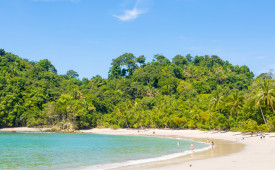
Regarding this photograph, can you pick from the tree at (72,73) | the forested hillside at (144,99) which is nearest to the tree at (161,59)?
the forested hillside at (144,99)

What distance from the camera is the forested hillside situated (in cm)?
5445

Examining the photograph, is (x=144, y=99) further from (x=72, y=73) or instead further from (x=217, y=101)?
(x=72, y=73)

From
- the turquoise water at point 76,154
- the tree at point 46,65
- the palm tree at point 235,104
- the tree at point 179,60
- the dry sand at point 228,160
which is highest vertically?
the tree at point 179,60

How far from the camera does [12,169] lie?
22.0 m

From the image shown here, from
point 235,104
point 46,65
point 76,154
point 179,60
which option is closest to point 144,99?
point 235,104

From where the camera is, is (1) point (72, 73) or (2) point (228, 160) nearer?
(2) point (228, 160)

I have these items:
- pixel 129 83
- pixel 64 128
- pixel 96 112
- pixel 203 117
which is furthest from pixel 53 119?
pixel 203 117

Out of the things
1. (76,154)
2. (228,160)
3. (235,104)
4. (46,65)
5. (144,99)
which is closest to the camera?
(228,160)

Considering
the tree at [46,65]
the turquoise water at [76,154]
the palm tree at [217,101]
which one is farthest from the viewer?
the tree at [46,65]

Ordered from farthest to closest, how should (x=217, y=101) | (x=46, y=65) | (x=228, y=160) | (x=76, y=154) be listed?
(x=46, y=65) < (x=217, y=101) < (x=76, y=154) < (x=228, y=160)

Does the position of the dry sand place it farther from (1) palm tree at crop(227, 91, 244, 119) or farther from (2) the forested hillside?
(1) palm tree at crop(227, 91, 244, 119)

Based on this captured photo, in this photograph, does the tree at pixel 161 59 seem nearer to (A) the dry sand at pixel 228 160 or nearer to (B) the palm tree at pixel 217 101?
(B) the palm tree at pixel 217 101

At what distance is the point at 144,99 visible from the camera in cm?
10075

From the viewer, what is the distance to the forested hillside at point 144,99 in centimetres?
5445
